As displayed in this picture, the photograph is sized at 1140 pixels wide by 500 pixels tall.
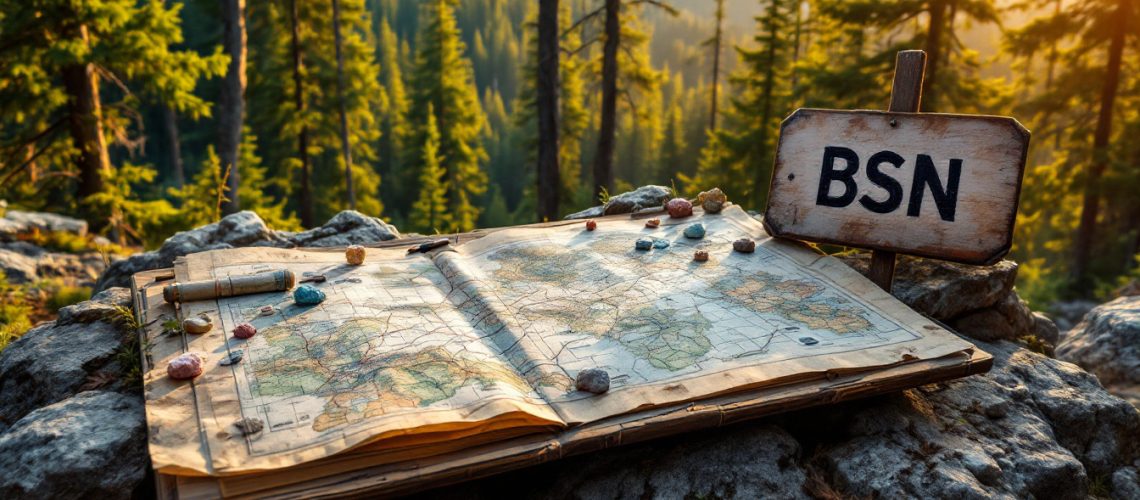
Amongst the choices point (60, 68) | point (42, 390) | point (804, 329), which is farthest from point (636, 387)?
point (60, 68)

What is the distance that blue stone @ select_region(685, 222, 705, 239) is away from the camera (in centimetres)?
471

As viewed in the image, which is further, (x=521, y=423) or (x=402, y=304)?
(x=402, y=304)

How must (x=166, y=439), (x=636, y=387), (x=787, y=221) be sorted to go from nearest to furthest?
(x=166, y=439) → (x=636, y=387) → (x=787, y=221)

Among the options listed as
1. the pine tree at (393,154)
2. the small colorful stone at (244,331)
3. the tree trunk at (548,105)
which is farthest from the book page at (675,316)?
the pine tree at (393,154)

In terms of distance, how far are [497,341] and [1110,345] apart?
4.55 meters

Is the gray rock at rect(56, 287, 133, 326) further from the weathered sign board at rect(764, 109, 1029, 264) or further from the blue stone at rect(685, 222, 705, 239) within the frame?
the weathered sign board at rect(764, 109, 1029, 264)

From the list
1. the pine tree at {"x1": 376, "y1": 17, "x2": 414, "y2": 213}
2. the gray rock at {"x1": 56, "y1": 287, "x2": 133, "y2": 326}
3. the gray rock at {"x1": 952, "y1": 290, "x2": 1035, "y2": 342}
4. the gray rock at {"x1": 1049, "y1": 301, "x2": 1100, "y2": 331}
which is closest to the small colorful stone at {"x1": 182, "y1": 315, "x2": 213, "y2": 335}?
the gray rock at {"x1": 56, "y1": 287, "x2": 133, "y2": 326}

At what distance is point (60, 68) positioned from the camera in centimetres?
937

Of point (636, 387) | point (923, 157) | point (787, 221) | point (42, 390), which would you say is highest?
point (923, 157)

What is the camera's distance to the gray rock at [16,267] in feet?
21.8

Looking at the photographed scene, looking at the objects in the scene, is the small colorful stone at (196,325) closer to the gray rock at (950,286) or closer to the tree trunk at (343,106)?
the gray rock at (950,286)

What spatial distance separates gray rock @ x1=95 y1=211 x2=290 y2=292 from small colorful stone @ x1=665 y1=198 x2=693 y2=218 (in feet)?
10.3

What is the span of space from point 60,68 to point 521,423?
10.1 metres

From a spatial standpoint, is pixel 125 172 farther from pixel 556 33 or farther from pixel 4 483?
pixel 4 483
